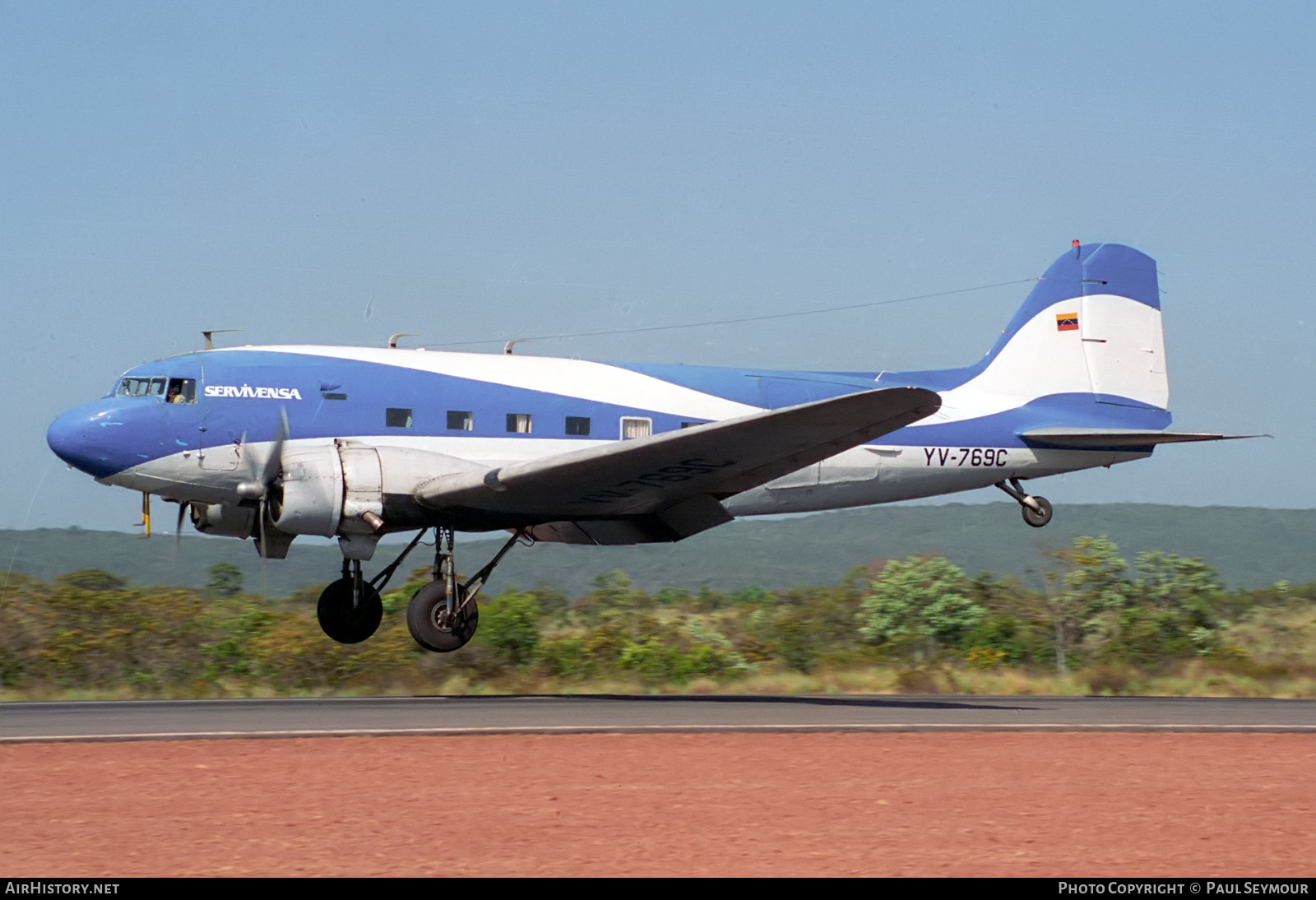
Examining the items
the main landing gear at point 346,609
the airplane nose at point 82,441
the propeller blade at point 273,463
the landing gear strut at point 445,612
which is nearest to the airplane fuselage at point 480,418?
the airplane nose at point 82,441

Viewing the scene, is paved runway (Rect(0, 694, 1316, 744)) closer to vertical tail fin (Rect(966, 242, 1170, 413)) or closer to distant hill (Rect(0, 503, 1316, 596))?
vertical tail fin (Rect(966, 242, 1170, 413))

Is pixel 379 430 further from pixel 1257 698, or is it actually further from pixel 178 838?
pixel 1257 698

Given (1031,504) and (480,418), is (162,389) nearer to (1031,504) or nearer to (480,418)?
(480,418)

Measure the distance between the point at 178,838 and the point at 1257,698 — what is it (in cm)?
1845

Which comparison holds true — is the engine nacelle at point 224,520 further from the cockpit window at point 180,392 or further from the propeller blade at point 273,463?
the cockpit window at point 180,392

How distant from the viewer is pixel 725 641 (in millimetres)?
28172

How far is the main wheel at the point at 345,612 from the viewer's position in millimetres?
20797

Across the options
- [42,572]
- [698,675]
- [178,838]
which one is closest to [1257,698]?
[698,675]

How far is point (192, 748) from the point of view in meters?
13.3

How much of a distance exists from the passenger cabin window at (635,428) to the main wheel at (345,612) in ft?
14.7

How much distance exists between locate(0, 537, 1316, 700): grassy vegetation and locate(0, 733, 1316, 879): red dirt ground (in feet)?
32.0

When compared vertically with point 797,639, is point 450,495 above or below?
above
